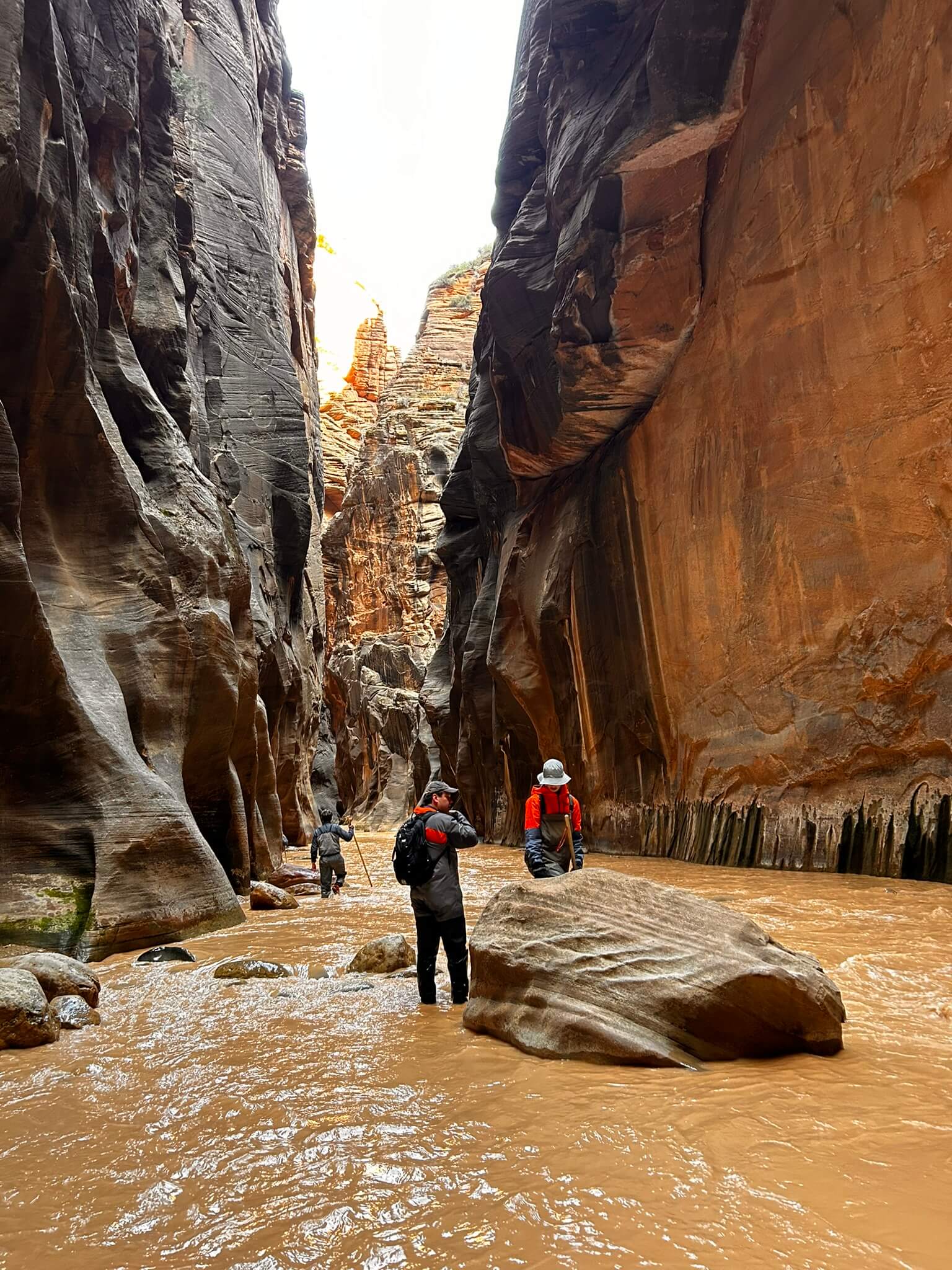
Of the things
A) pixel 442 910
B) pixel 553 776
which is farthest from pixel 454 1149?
pixel 553 776

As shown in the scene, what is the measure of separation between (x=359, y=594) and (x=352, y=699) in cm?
756

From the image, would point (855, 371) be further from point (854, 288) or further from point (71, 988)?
point (71, 988)

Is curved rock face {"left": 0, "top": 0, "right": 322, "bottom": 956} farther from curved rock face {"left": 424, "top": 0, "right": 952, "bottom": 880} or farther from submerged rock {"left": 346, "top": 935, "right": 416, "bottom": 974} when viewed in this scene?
curved rock face {"left": 424, "top": 0, "right": 952, "bottom": 880}

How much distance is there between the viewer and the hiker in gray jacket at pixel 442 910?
5699 mm

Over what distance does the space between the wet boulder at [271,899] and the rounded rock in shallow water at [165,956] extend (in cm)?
411

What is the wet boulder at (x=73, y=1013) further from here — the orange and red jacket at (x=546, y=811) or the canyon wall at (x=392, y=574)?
the canyon wall at (x=392, y=574)

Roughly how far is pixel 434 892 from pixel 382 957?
1520mm

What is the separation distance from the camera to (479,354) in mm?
23406

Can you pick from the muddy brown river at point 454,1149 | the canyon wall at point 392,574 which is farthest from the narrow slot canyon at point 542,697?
the canyon wall at point 392,574

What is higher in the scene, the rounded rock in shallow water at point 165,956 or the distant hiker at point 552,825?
the distant hiker at point 552,825

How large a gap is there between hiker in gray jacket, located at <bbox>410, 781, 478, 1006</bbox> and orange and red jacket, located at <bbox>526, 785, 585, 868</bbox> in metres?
0.91

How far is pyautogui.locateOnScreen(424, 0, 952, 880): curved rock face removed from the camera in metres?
10.8

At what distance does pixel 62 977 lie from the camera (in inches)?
218

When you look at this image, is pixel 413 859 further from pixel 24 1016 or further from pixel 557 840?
pixel 24 1016
